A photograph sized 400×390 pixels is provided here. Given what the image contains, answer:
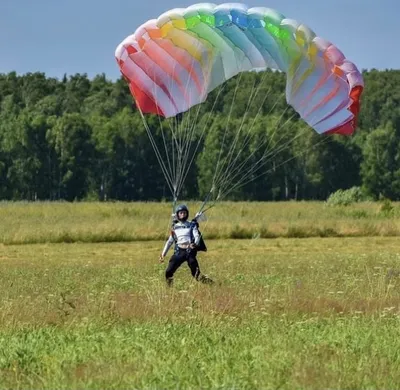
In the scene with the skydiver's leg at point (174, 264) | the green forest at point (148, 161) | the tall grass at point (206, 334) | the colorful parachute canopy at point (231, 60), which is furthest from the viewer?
the green forest at point (148, 161)

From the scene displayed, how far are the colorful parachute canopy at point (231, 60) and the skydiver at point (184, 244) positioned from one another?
7.18ft

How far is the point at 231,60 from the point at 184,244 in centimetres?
336

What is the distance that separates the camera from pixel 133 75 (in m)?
14.8

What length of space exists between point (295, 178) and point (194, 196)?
11.0 metres

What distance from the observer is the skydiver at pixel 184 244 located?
525 inches

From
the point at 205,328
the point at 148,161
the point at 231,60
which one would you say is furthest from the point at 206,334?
the point at 148,161

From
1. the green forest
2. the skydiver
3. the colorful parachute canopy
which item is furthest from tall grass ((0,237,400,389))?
the green forest

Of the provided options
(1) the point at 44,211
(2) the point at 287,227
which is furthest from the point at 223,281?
(1) the point at 44,211

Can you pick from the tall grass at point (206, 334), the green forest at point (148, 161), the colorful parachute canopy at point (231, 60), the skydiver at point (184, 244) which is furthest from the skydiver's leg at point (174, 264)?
the green forest at point (148, 161)

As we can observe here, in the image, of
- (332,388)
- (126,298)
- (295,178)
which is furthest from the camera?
(295,178)

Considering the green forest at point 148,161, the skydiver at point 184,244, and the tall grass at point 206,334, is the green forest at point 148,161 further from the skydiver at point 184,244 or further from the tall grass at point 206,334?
the tall grass at point 206,334

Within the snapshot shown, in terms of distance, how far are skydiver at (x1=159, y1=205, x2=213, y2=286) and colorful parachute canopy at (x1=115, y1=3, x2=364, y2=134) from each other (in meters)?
2.19

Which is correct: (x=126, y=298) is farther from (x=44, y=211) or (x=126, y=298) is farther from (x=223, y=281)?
(x=44, y=211)

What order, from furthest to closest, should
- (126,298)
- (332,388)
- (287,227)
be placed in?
(287,227) → (126,298) → (332,388)
